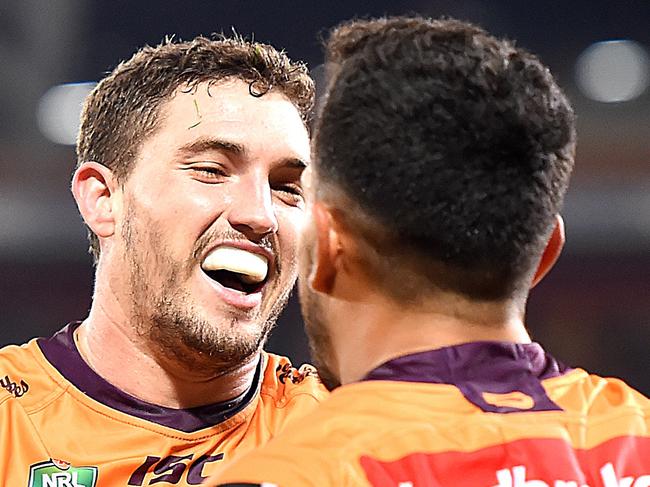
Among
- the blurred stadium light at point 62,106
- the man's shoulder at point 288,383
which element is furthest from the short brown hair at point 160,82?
the blurred stadium light at point 62,106

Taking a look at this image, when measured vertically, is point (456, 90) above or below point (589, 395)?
above

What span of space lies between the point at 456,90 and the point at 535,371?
332 millimetres

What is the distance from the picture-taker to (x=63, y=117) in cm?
549

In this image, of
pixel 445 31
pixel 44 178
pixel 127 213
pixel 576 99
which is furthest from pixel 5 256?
pixel 445 31

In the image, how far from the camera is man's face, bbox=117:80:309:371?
1.98 meters

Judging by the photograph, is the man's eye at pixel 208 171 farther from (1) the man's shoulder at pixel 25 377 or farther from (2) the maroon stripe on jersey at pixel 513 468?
(2) the maroon stripe on jersey at pixel 513 468

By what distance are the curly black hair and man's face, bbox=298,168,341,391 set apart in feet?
0.21

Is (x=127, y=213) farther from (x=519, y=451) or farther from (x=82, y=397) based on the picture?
(x=519, y=451)

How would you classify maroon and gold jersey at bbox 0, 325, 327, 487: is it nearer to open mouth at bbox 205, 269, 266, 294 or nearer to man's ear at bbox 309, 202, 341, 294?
open mouth at bbox 205, 269, 266, 294

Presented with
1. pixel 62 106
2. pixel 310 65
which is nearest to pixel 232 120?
pixel 310 65

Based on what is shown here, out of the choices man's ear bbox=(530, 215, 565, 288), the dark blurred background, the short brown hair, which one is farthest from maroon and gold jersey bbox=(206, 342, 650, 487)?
the dark blurred background

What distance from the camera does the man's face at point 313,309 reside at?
4.10 feet

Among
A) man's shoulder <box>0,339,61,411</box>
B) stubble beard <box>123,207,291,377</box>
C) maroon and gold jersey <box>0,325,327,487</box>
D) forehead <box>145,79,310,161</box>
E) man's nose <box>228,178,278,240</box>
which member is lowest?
maroon and gold jersey <box>0,325,327,487</box>

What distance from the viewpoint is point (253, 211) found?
198 cm
